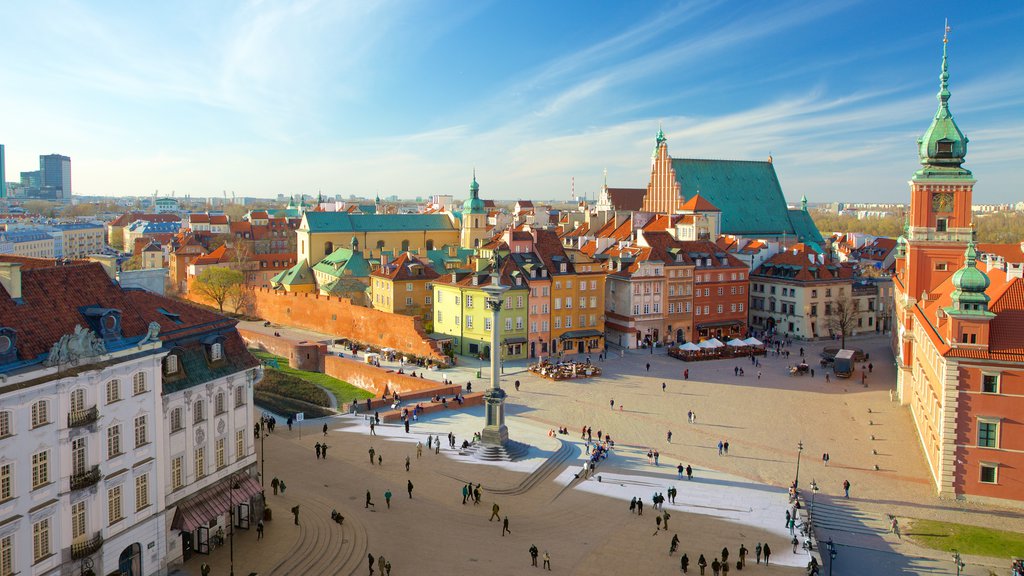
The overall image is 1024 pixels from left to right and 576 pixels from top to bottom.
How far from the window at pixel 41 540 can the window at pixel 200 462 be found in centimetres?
604

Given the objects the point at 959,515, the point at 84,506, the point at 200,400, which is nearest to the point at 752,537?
the point at 959,515

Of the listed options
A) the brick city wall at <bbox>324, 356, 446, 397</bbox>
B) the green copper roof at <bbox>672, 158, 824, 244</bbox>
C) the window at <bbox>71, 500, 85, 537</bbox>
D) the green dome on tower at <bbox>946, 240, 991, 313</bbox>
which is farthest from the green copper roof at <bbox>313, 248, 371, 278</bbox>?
the window at <bbox>71, 500, 85, 537</bbox>

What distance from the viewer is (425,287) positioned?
74.4 meters

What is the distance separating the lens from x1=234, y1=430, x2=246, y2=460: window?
29.2 meters

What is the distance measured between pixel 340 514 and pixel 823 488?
2037 centimetres

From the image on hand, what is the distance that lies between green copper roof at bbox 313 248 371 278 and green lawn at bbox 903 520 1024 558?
202 ft

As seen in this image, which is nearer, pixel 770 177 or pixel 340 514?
pixel 340 514

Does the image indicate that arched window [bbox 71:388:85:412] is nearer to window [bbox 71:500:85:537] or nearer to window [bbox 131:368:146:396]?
window [bbox 131:368:146:396]

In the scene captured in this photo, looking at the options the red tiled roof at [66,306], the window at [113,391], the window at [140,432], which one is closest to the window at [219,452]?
the window at [140,432]

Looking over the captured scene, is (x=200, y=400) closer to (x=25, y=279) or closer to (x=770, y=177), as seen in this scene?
(x=25, y=279)

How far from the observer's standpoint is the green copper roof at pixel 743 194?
321 ft

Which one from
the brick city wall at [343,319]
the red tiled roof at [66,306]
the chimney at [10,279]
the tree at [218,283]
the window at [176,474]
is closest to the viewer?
the red tiled roof at [66,306]

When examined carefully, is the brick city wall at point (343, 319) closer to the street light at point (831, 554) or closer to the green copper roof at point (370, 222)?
the green copper roof at point (370, 222)

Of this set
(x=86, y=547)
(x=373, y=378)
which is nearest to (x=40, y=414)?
(x=86, y=547)
